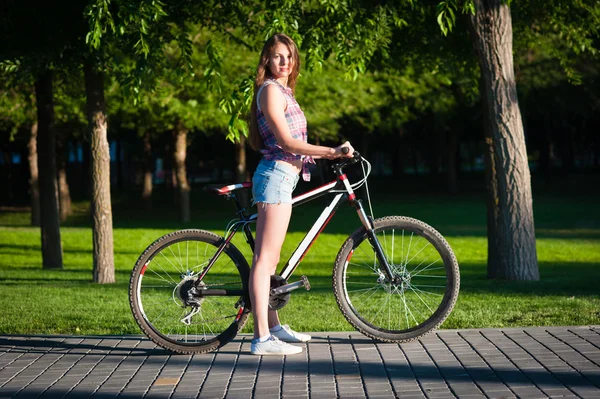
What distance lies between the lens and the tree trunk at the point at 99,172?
1268cm

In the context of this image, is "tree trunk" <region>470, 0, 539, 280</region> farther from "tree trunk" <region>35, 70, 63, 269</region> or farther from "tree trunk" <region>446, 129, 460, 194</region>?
"tree trunk" <region>446, 129, 460, 194</region>

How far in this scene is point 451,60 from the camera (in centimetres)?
1430

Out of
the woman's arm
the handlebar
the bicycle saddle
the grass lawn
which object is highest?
the woman's arm

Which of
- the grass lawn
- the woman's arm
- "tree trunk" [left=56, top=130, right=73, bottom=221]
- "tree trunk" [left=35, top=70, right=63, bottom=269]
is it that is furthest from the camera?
"tree trunk" [left=56, top=130, right=73, bottom=221]

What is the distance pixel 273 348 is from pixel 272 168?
45.0 inches

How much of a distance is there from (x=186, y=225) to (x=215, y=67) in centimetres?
1888

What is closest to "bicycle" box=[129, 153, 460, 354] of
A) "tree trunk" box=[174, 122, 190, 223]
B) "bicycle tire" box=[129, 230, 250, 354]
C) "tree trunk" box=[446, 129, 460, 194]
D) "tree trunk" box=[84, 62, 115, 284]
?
"bicycle tire" box=[129, 230, 250, 354]

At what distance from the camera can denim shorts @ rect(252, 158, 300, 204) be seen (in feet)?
19.3

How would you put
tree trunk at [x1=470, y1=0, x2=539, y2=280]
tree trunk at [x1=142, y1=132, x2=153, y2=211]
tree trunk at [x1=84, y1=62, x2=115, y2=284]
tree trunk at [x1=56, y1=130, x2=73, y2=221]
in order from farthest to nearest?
1. tree trunk at [x1=142, y1=132, x2=153, y2=211]
2. tree trunk at [x1=56, y1=130, x2=73, y2=221]
3. tree trunk at [x1=84, y1=62, x2=115, y2=284]
4. tree trunk at [x1=470, y1=0, x2=539, y2=280]

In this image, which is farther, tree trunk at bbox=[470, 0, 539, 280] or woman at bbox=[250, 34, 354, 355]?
tree trunk at bbox=[470, 0, 539, 280]

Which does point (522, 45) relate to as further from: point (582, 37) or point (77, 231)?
point (77, 231)

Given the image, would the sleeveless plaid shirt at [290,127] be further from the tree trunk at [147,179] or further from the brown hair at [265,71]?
the tree trunk at [147,179]

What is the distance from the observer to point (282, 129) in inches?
228

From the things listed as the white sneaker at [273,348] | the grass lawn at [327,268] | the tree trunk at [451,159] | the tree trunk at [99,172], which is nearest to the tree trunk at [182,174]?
the grass lawn at [327,268]
